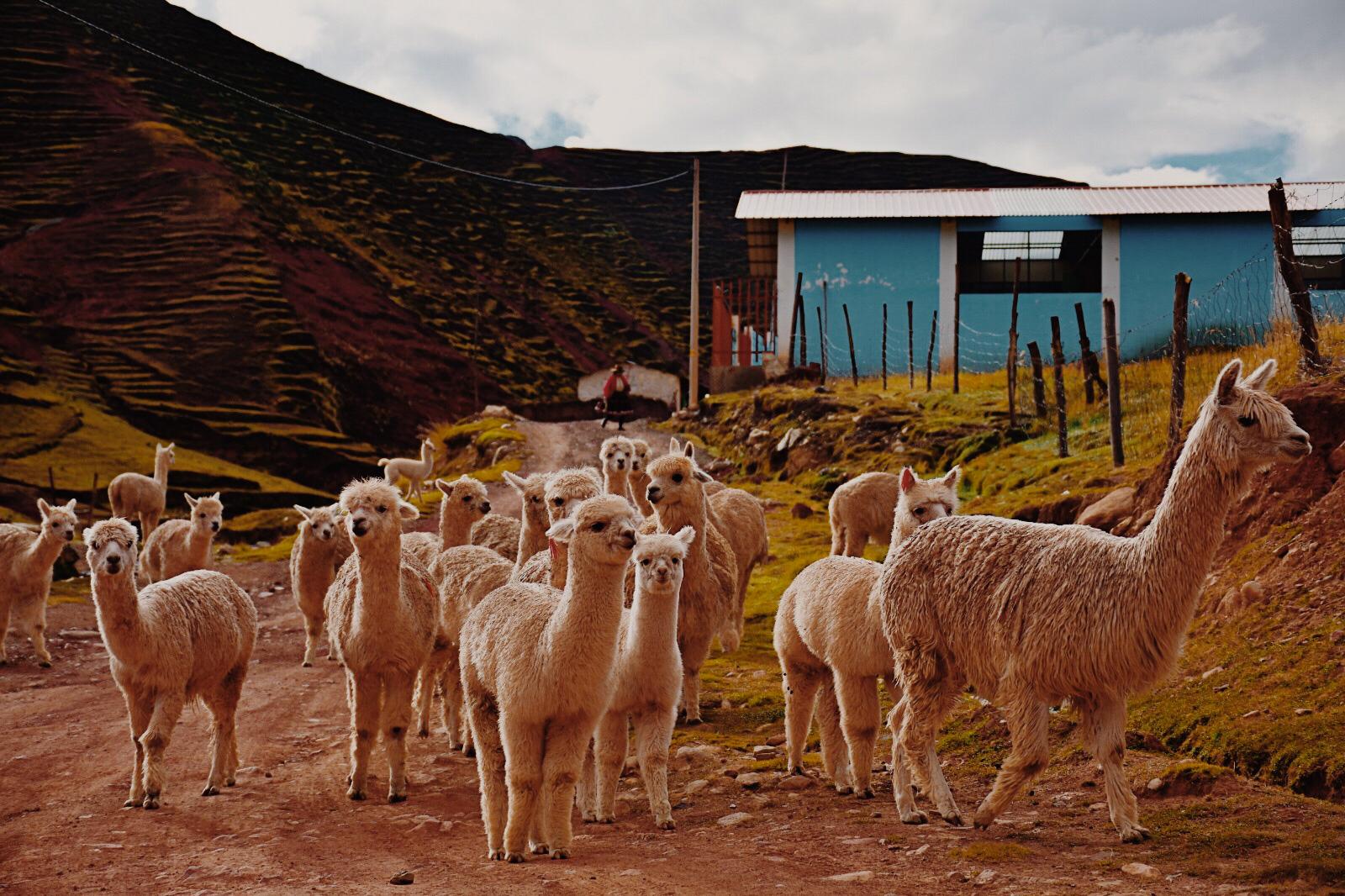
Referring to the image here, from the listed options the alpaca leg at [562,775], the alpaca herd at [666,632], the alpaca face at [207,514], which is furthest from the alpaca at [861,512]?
the alpaca leg at [562,775]

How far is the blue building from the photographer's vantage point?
34.2m

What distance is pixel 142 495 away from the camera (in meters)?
20.3

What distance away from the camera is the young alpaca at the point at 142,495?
2003 centimetres

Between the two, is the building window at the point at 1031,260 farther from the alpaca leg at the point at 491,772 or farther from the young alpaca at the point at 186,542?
the alpaca leg at the point at 491,772

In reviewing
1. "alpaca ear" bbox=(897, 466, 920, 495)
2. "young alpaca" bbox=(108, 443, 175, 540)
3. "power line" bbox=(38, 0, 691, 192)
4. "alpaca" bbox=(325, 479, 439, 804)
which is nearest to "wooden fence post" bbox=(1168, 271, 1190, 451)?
"alpaca ear" bbox=(897, 466, 920, 495)

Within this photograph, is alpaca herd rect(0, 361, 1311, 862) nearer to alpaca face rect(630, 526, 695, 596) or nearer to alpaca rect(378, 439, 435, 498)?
alpaca face rect(630, 526, 695, 596)

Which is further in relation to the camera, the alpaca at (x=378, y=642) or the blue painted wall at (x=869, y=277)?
the blue painted wall at (x=869, y=277)

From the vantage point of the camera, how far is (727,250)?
56906 millimetres

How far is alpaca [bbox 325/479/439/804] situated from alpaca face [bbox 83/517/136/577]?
165cm

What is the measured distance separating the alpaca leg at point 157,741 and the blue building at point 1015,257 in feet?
89.4

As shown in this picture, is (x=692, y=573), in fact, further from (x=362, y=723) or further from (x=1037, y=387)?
(x=1037, y=387)

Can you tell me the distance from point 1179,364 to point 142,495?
53.5ft

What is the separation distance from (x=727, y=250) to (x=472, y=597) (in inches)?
1932

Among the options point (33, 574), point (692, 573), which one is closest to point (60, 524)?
point (33, 574)
